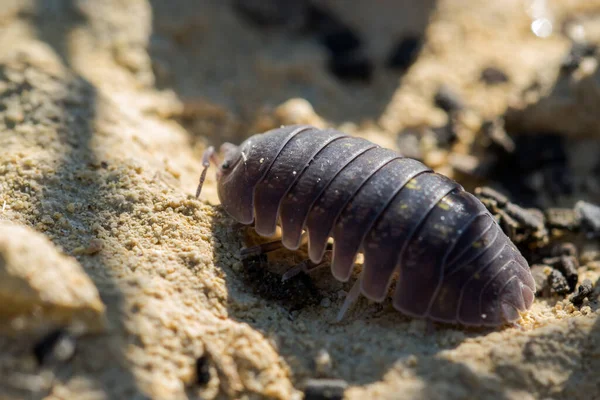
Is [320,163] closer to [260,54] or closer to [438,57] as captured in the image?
[260,54]

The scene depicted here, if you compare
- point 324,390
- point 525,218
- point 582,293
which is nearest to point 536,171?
point 525,218

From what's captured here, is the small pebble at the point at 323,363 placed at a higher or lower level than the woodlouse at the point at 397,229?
lower

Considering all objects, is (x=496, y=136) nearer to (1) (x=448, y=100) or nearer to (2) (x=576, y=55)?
(1) (x=448, y=100)

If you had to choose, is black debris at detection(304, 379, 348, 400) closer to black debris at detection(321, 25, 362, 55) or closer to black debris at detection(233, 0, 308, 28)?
black debris at detection(321, 25, 362, 55)

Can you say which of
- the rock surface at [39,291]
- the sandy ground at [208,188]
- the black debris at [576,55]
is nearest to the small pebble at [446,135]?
the sandy ground at [208,188]

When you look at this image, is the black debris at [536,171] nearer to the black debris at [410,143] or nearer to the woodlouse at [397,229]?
the black debris at [410,143]

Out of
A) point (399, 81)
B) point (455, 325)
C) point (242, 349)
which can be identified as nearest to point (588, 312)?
point (455, 325)
